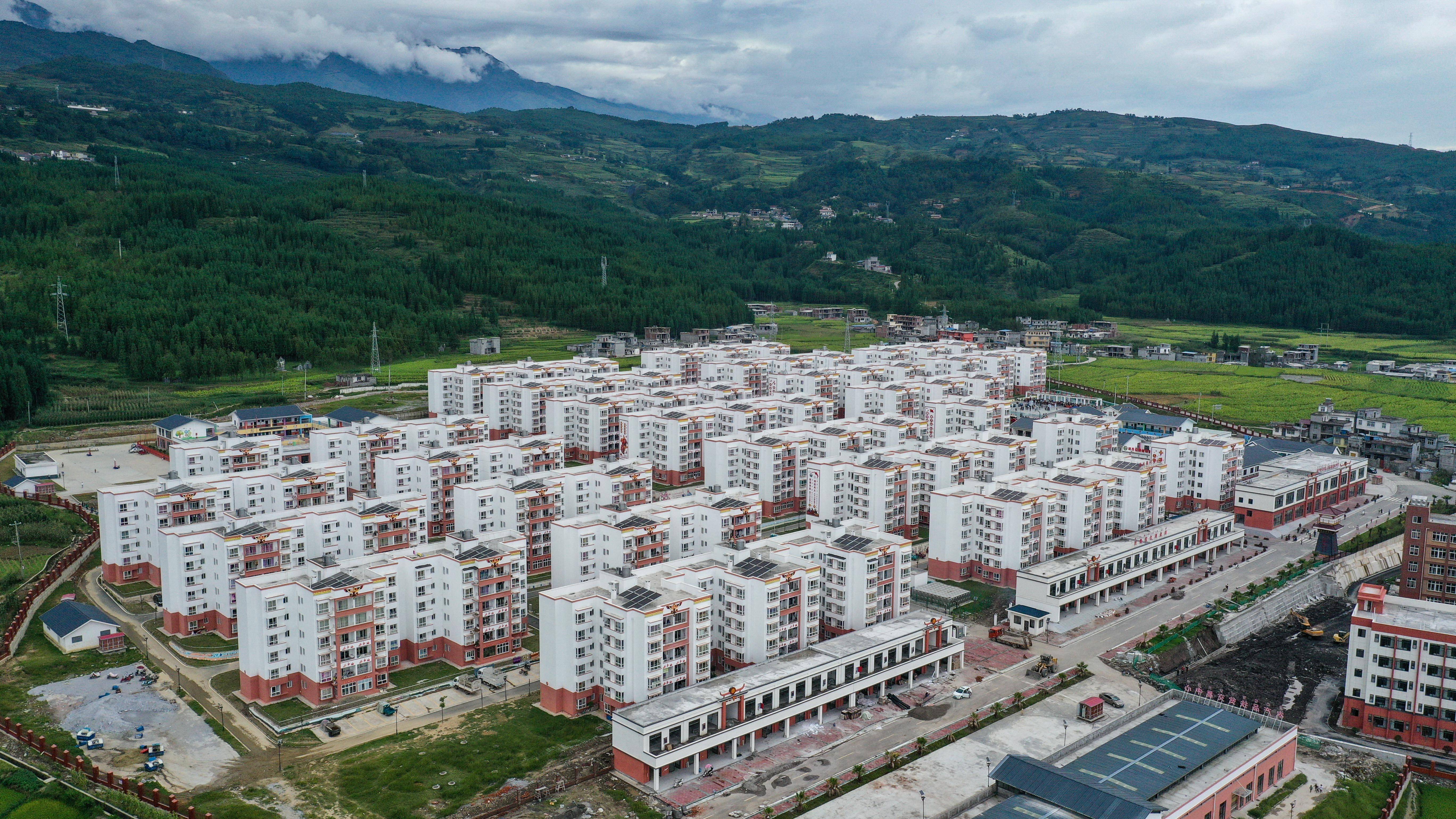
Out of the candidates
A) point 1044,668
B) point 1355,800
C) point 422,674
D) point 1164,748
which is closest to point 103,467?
point 422,674

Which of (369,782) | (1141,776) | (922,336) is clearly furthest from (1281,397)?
(369,782)

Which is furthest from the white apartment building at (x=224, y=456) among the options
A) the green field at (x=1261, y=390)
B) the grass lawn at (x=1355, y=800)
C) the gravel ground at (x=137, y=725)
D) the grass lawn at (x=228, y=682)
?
the green field at (x=1261, y=390)

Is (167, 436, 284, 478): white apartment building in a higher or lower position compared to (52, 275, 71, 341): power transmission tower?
lower

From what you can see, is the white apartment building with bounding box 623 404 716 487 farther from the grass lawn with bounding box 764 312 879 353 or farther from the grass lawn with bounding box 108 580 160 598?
the grass lawn with bounding box 764 312 879 353

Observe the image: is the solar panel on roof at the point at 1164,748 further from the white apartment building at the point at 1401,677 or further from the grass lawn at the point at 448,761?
the grass lawn at the point at 448,761

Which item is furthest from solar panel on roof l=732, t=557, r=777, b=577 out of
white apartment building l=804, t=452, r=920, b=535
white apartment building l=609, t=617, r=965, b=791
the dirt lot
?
the dirt lot

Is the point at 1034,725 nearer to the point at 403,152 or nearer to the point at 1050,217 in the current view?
the point at 1050,217
